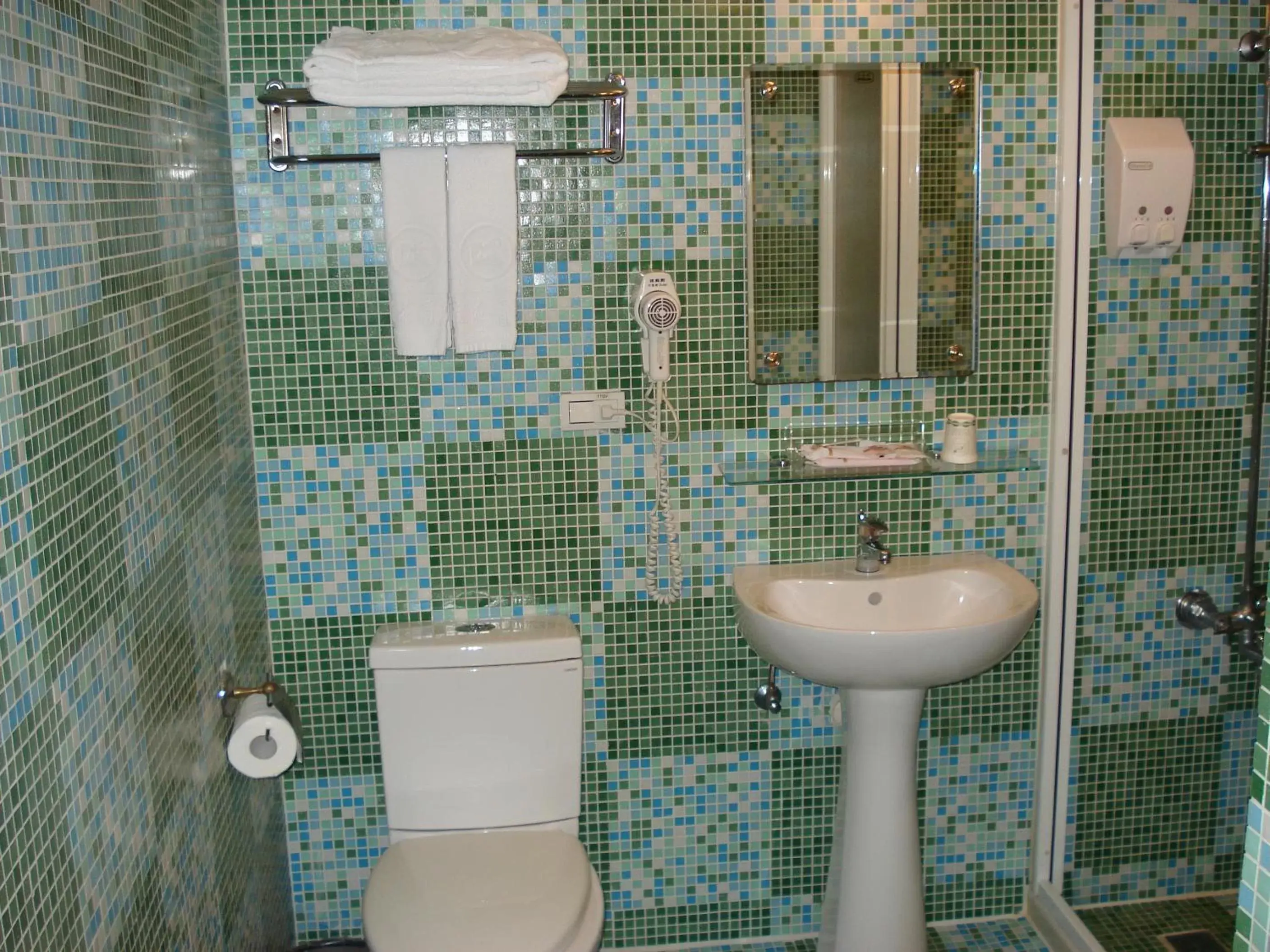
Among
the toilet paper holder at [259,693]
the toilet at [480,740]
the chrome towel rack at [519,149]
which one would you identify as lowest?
the toilet at [480,740]

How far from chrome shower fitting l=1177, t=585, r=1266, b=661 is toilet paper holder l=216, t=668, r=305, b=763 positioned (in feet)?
5.70

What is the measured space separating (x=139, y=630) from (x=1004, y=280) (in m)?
1.84

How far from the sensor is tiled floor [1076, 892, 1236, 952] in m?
2.46

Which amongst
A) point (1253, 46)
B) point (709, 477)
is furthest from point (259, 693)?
point (1253, 46)

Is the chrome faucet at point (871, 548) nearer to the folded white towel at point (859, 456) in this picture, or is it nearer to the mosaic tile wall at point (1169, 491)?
the folded white towel at point (859, 456)

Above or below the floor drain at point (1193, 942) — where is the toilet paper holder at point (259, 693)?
above

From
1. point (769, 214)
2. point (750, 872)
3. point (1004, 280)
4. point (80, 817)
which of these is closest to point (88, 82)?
point (80, 817)

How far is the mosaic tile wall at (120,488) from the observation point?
1.33 metres

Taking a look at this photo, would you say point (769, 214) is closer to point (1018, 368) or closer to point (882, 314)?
point (882, 314)

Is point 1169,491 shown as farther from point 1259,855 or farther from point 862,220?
point 1259,855

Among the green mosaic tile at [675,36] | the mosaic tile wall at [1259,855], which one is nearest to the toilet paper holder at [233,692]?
the green mosaic tile at [675,36]

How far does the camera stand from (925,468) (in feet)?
8.45

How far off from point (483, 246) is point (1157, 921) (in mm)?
1921

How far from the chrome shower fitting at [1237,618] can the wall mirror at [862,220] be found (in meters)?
0.67
